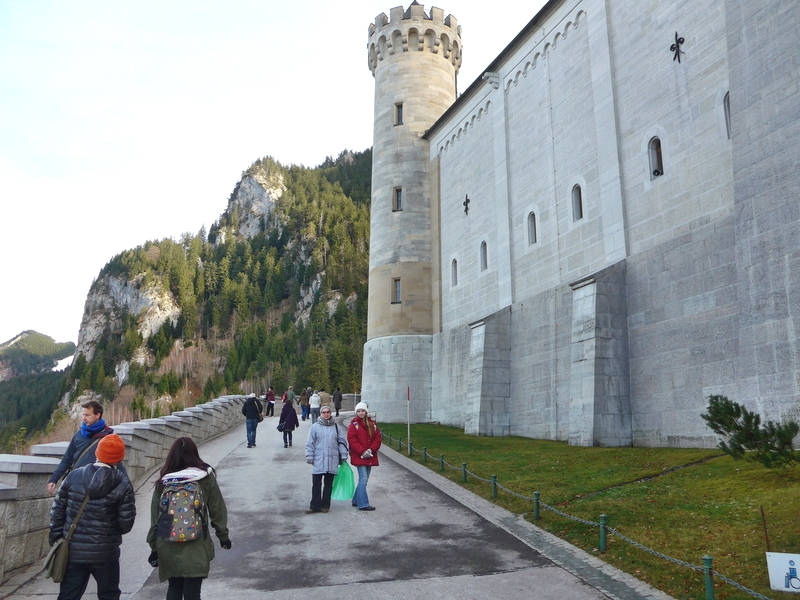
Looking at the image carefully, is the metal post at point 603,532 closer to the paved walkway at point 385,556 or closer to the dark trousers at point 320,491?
the paved walkway at point 385,556

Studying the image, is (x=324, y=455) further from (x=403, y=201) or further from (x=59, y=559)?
(x=403, y=201)

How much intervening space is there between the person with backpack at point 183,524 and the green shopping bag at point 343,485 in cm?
557

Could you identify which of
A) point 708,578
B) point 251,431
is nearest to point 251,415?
point 251,431

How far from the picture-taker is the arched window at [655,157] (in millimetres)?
17688

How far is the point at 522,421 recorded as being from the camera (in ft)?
74.2

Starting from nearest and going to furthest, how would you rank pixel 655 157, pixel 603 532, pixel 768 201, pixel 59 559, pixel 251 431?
pixel 59 559 < pixel 603 532 < pixel 768 201 < pixel 655 157 < pixel 251 431

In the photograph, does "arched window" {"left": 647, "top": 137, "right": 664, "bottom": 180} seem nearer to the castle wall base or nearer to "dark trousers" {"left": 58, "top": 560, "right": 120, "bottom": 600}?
the castle wall base

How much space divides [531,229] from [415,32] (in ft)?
54.3

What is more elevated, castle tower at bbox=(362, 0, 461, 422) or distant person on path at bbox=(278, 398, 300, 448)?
castle tower at bbox=(362, 0, 461, 422)

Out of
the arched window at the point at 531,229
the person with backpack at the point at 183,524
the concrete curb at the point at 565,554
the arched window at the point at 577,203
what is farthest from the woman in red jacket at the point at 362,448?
the arched window at the point at 531,229

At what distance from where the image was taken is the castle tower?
1227 inches

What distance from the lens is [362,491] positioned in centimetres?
1116

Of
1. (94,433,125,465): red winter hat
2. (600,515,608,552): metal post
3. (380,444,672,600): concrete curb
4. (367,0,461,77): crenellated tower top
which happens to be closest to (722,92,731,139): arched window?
(380,444,672,600): concrete curb

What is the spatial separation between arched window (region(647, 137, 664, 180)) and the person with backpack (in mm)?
15734
